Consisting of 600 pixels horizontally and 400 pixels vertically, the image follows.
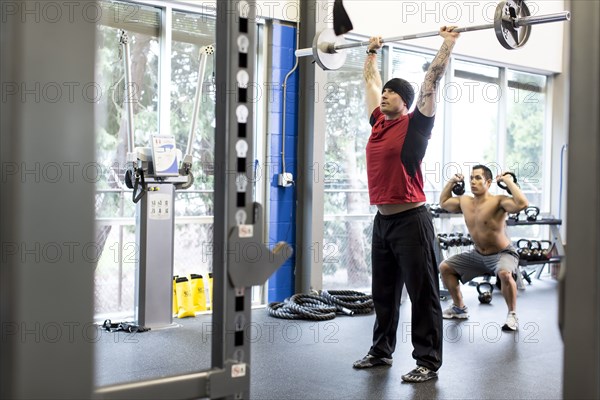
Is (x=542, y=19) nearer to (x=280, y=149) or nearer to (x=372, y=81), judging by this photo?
(x=372, y=81)

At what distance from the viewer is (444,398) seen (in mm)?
3484

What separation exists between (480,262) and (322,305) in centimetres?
136

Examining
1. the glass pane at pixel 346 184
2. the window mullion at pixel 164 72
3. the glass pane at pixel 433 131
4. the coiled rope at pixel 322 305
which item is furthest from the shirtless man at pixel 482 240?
the window mullion at pixel 164 72

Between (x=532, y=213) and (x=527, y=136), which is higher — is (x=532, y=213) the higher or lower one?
the lower one

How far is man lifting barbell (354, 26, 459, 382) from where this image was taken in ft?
12.3

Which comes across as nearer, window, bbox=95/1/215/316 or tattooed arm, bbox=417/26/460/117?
tattooed arm, bbox=417/26/460/117

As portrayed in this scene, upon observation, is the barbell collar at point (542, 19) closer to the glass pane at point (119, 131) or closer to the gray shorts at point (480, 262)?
the gray shorts at point (480, 262)

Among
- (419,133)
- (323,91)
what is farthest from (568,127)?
(323,91)

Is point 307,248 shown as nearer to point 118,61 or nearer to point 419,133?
point 118,61

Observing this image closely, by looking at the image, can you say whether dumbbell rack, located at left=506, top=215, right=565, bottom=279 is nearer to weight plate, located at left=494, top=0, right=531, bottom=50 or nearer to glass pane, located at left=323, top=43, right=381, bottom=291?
glass pane, located at left=323, top=43, right=381, bottom=291

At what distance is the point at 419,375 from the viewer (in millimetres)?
3762

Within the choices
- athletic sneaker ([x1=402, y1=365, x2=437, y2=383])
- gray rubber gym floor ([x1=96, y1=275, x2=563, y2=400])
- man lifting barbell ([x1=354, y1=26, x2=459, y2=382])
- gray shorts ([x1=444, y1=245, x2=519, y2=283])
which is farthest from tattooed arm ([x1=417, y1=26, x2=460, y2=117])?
gray shorts ([x1=444, y1=245, x2=519, y2=283])

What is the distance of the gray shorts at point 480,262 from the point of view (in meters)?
5.59

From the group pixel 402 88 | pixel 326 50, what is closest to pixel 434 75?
pixel 402 88
